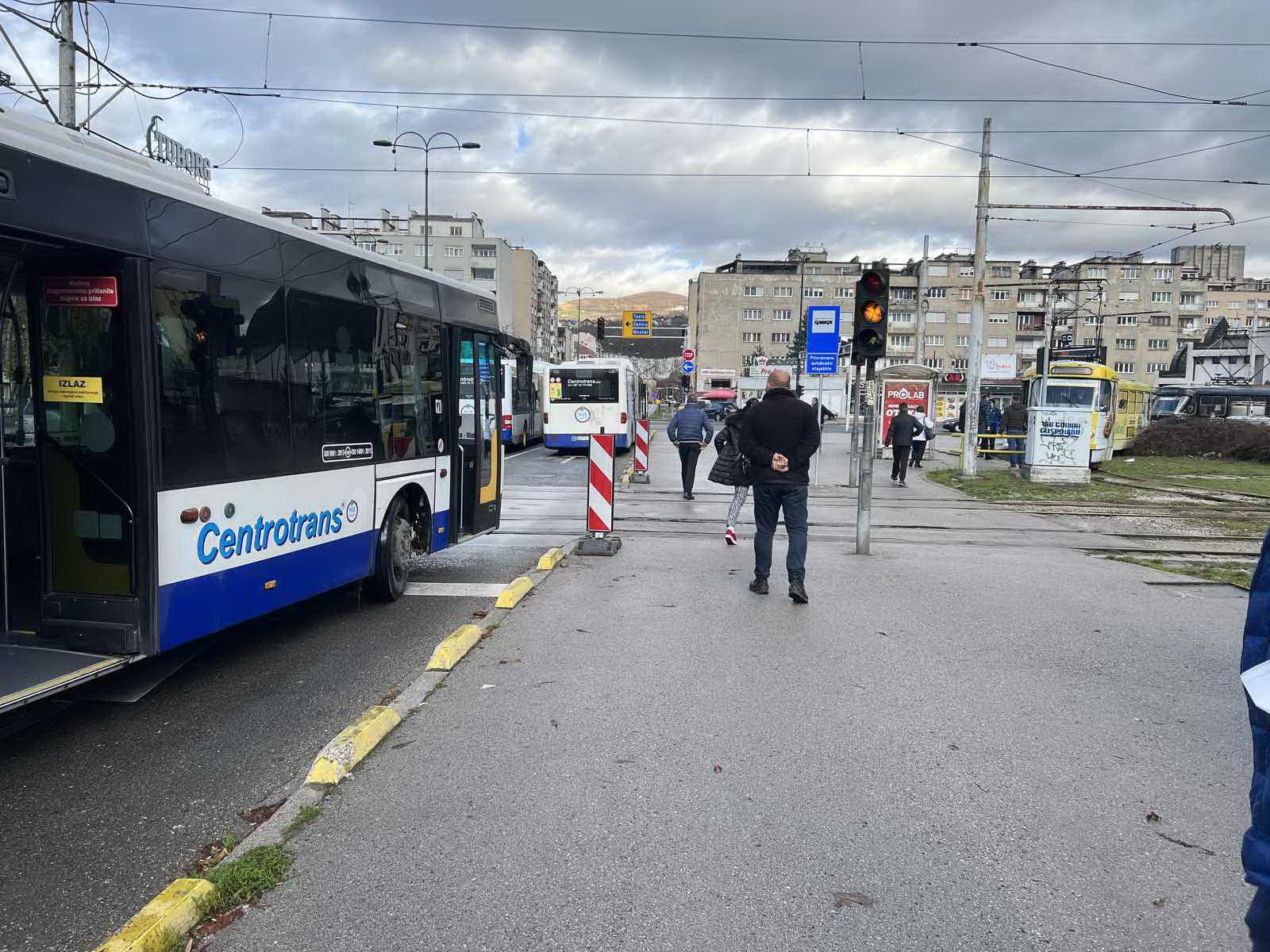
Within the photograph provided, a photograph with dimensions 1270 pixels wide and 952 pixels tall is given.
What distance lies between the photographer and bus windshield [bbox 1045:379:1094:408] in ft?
75.0

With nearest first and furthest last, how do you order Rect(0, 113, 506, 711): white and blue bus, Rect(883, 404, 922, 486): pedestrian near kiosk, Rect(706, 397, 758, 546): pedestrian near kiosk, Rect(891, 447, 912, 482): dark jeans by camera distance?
Rect(0, 113, 506, 711): white and blue bus, Rect(706, 397, 758, 546): pedestrian near kiosk, Rect(883, 404, 922, 486): pedestrian near kiosk, Rect(891, 447, 912, 482): dark jeans

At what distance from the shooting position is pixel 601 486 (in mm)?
10359

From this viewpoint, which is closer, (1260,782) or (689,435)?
(1260,782)

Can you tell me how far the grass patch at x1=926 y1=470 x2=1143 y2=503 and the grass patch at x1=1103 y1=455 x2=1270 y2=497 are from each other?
232 centimetres

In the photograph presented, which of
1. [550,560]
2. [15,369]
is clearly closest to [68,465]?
[15,369]

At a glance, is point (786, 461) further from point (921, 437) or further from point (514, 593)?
point (921, 437)

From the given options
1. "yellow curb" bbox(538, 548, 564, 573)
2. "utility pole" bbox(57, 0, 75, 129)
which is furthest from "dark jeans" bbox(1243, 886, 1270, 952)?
"utility pole" bbox(57, 0, 75, 129)

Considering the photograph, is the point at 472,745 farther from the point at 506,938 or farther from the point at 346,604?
the point at 346,604

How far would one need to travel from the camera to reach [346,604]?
→ 811 centimetres

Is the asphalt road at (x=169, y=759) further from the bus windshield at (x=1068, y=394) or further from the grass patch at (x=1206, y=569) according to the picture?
the bus windshield at (x=1068, y=394)

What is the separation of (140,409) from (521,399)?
28.1 metres

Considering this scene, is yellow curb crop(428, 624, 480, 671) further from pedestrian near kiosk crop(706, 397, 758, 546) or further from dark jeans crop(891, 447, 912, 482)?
dark jeans crop(891, 447, 912, 482)

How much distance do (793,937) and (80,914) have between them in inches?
93.0

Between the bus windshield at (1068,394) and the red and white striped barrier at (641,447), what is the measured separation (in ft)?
32.4
